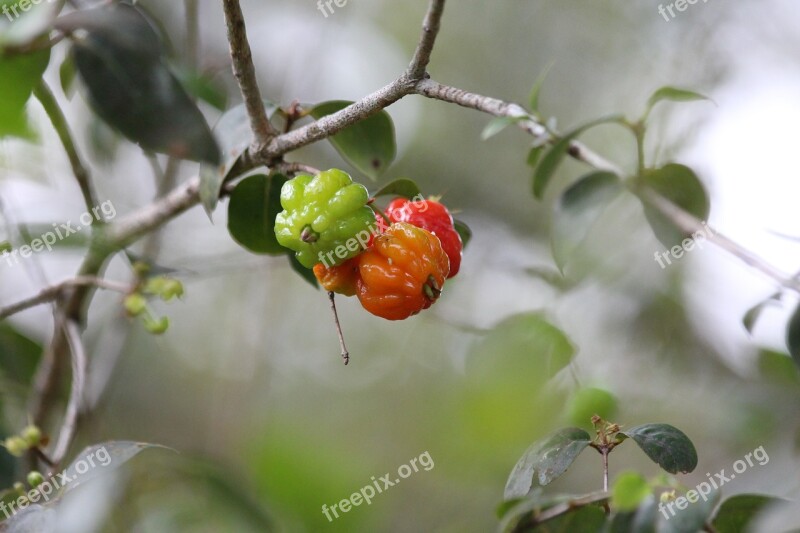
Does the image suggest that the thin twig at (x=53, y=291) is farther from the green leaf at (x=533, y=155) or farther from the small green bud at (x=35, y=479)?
the green leaf at (x=533, y=155)

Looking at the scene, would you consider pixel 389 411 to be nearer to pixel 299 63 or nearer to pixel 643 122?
pixel 299 63

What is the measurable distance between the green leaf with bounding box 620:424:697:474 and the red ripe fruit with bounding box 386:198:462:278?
340 millimetres

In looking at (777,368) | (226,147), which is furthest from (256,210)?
(777,368)

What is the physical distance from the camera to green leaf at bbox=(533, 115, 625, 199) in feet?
3.74

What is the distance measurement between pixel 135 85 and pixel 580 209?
2.56ft

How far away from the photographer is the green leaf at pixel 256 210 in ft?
3.43

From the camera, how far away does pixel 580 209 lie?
1254mm

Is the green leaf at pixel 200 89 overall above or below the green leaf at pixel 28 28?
below

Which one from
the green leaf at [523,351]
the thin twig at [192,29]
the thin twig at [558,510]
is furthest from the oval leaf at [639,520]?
the thin twig at [192,29]

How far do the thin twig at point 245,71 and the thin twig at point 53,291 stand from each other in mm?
473

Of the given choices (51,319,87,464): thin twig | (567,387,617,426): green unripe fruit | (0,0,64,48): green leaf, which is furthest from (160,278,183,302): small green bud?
(567,387,617,426): green unripe fruit

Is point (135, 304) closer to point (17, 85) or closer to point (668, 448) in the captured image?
point (17, 85)

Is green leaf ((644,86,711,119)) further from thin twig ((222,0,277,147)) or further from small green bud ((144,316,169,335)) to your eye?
small green bud ((144,316,169,335))

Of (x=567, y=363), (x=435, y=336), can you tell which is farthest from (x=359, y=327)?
(x=567, y=363)
